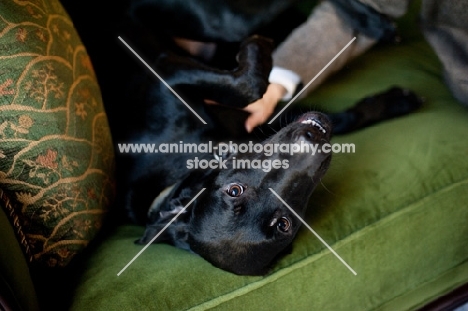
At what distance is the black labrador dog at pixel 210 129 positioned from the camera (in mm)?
1205

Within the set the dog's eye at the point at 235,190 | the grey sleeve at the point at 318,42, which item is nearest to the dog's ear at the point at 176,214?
the dog's eye at the point at 235,190

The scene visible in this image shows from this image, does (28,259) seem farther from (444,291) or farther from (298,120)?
(444,291)

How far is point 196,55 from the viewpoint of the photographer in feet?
5.66

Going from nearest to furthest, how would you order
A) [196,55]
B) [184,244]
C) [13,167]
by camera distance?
[13,167] < [184,244] < [196,55]

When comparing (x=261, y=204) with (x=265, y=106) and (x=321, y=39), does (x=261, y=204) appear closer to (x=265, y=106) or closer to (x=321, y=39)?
(x=265, y=106)

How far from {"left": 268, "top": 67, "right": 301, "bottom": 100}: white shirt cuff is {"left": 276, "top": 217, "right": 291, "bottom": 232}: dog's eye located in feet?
1.94

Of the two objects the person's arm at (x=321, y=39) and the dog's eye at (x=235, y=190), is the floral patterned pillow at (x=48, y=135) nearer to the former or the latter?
the dog's eye at (x=235, y=190)

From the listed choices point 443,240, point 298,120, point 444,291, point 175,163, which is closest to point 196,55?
point 175,163

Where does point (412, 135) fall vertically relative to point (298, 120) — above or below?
below

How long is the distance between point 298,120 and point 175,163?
0.45 m

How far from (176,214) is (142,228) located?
0.23 m

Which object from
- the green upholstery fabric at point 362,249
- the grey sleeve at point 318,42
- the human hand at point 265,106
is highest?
the grey sleeve at point 318,42

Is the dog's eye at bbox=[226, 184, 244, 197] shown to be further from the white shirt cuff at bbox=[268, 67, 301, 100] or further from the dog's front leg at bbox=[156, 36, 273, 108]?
A: the white shirt cuff at bbox=[268, 67, 301, 100]

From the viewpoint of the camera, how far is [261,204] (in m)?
1.21
